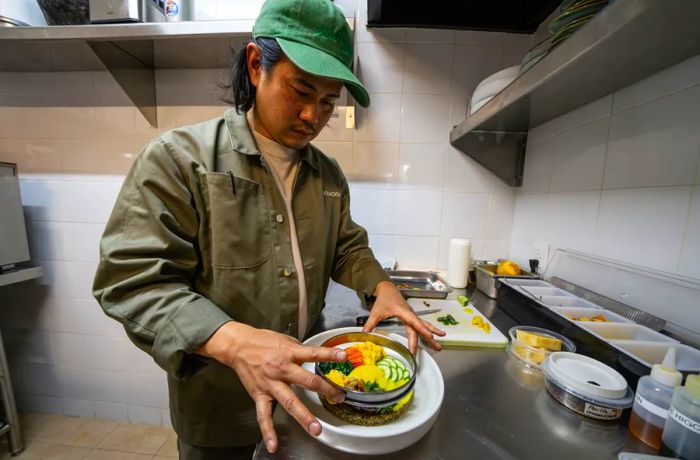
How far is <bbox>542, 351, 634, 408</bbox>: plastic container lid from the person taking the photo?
0.47 metres

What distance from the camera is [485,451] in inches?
16.1

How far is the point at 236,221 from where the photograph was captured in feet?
2.13

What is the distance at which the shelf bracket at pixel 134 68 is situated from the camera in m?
1.07

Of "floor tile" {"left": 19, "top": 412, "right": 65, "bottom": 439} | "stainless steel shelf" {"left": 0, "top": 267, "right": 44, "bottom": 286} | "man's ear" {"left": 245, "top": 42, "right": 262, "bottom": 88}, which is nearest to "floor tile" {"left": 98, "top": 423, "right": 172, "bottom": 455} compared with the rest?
"floor tile" {"left": 19, "top": 412, "right": 65, "bottom": 439}

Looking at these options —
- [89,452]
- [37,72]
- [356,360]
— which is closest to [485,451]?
[356,360]

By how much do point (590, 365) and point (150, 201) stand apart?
940 mm

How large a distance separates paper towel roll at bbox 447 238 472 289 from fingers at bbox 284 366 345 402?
91 cm

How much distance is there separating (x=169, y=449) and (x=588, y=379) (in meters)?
1.84

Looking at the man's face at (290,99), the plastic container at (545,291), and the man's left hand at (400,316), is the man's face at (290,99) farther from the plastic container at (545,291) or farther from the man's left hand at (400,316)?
the plastic container at (545,291)

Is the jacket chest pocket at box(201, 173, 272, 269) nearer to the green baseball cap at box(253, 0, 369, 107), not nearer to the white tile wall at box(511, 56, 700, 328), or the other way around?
the green baseball cap at box(253, 0, 369, 107)

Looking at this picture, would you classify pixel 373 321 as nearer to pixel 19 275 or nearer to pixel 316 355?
pixel 316 355

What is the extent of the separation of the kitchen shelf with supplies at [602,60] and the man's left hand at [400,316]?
1.91ft

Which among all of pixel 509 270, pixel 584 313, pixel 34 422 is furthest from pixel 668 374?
pixel 34 422

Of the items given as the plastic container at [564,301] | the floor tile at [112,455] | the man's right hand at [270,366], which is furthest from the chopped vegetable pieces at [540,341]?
the floor tile at [112,455]
